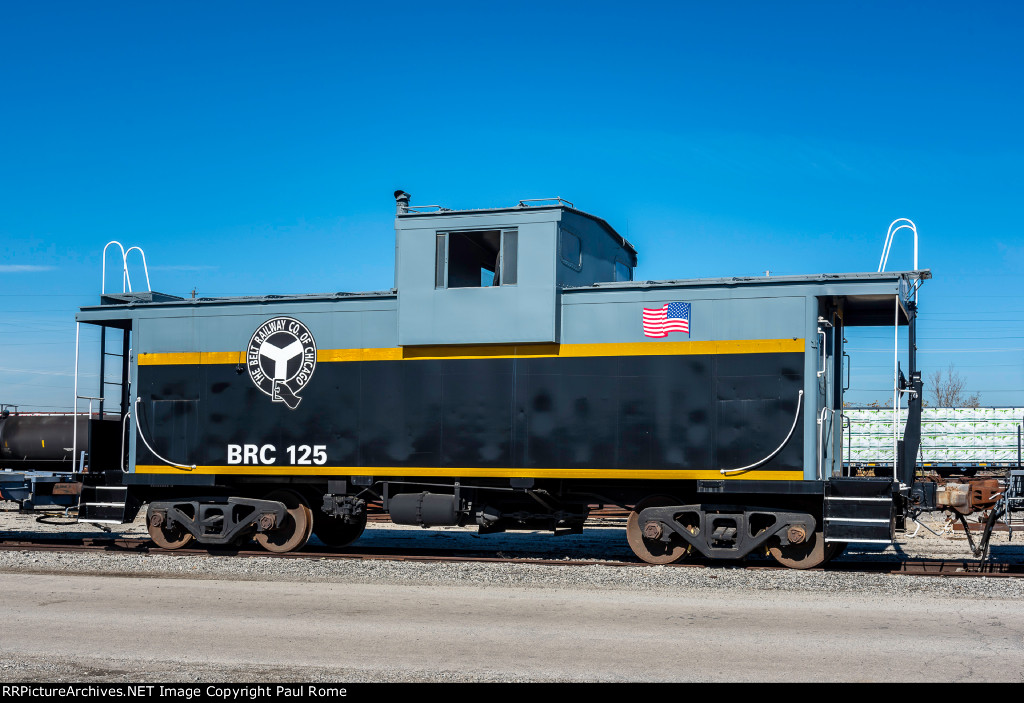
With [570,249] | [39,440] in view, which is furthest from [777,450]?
[39,440]

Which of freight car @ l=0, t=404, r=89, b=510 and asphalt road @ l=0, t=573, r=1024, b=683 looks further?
freight car @ l=0, t=404, r=89, b=510

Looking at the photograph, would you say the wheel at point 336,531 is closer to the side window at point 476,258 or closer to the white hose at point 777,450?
the side window at point 476,258

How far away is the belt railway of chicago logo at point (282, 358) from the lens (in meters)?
13.8

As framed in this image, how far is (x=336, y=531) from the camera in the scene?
1539cm

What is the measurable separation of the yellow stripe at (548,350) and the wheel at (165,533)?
2.74 m

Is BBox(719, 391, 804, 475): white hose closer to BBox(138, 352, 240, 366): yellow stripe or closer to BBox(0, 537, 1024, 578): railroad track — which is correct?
BBox(0, 537, 1024, 578): railroad track

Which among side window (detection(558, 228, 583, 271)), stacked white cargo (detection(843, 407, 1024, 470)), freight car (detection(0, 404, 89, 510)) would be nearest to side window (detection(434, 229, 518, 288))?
side window (detection(558, 228, 583, 271))

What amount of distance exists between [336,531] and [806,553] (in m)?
7.57

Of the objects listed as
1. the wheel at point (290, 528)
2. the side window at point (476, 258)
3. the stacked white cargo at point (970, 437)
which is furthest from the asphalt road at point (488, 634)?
the stacked white cargo at point (970, 437)

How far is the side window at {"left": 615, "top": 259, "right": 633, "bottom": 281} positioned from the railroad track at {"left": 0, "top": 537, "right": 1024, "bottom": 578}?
4.69m

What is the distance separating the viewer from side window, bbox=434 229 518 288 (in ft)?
42.2

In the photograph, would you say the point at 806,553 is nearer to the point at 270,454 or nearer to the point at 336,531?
the point at 336,531
